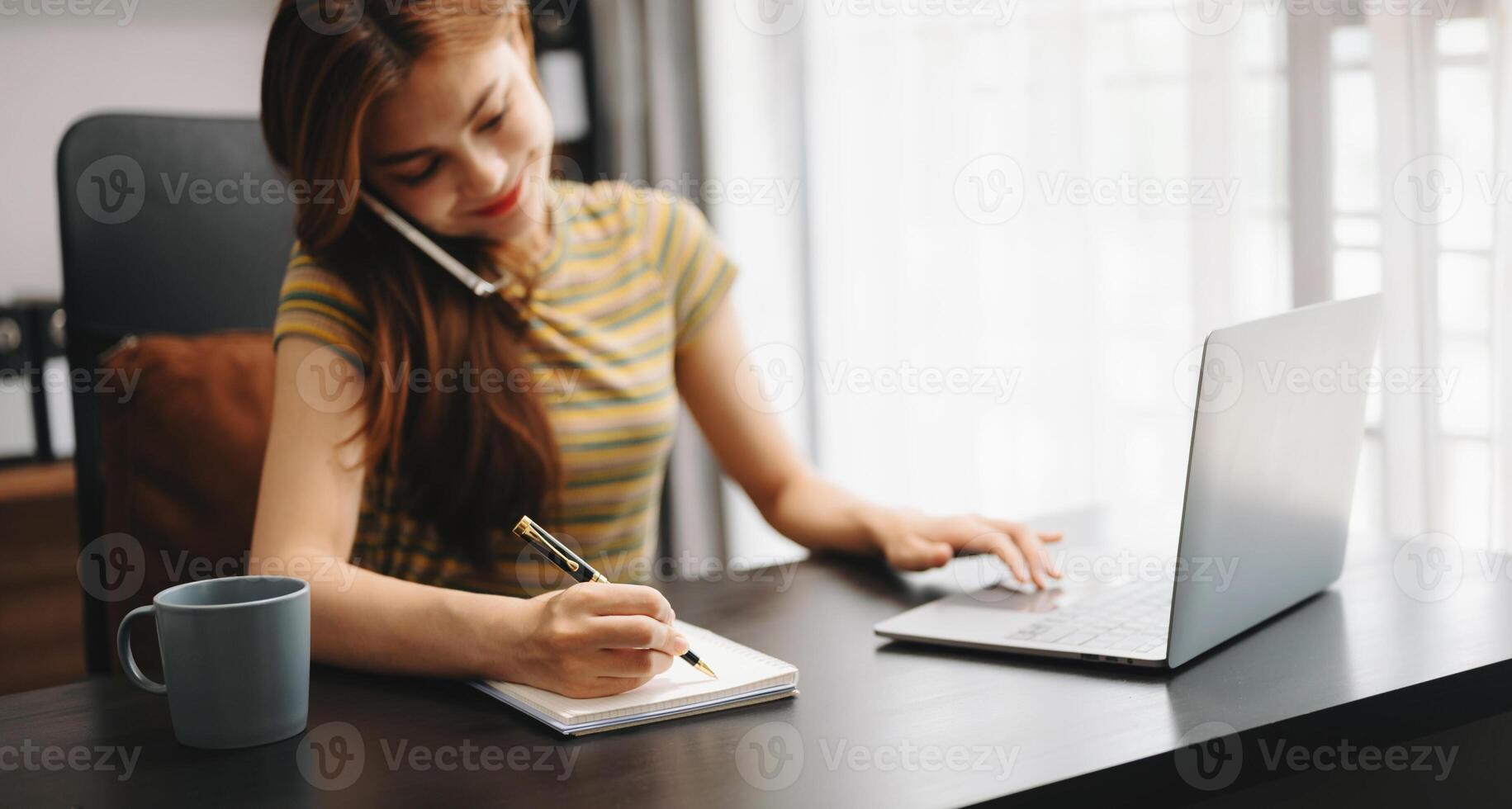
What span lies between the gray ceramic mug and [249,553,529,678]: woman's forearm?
0.11 metres

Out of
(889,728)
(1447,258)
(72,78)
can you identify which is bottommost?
(889,728)

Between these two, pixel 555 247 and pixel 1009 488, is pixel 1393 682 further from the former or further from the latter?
pixel 1009 488

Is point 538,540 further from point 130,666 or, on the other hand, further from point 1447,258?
point 1447,258

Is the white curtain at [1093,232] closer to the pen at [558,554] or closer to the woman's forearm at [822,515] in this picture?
the woman's forearm at [822,515]

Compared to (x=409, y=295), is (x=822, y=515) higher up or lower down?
lower down

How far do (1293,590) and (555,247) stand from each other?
2.66ft

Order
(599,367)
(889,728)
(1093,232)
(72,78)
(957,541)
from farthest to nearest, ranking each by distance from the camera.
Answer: (72,78)
(1093,232)
(599,367)
(957,541)
(889,728)

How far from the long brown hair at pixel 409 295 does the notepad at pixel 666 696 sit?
38cm

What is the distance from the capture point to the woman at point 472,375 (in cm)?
106

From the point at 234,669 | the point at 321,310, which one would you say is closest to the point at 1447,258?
the point at 321,310

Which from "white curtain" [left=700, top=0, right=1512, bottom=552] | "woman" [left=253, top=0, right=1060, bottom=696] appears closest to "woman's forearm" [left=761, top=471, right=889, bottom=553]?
"woman" [left=253, top=0, right=1060, bottom=696]

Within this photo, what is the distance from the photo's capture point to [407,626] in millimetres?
931

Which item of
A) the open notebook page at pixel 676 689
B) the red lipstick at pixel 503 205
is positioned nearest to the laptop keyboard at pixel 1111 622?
the open notebook page at pixel 676 689

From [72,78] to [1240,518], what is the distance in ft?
8.64
